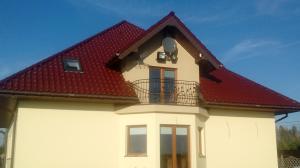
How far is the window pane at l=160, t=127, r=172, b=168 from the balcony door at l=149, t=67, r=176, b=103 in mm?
1306

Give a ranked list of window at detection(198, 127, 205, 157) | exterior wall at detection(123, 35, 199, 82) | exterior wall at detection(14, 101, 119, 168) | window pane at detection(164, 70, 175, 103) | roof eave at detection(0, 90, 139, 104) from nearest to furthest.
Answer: roof eave at detection(0, 90, 139, 104)
exterior wall at detection(14, 101, 119, 168)
window pane at detection(164, 70, 175, 103)
window at detection(198, 127, 205, 157)
exterior wall at detection(123, 35, 199, 82)

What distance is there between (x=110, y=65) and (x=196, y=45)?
3901 millimetres

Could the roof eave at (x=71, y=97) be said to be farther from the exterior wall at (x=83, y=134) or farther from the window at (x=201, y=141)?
the window at (x=201, y=141)

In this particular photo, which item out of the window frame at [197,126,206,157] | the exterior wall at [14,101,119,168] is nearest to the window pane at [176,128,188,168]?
the window frame at [197,126,206,157]

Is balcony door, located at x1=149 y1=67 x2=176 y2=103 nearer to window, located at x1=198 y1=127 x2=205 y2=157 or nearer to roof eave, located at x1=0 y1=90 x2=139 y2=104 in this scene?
roof eave, located at x1=0 y1=90 x2=139 y2=104

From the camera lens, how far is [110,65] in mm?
15961

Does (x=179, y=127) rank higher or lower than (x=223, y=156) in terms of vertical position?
higher

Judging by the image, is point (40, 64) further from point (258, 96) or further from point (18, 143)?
point (258, 96)

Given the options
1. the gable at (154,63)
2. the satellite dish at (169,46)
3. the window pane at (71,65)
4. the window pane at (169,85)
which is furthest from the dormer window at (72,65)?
the satellite dish at (169,46)

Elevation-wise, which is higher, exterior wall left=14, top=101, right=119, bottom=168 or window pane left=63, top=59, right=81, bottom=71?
window pane left=63, top=59, right=81, bottom=71

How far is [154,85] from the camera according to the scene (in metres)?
14.9

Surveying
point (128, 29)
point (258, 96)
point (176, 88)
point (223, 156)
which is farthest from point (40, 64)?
point (258, 96)

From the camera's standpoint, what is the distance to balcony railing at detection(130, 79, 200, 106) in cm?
1457

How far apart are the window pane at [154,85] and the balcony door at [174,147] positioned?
1.31 meters
